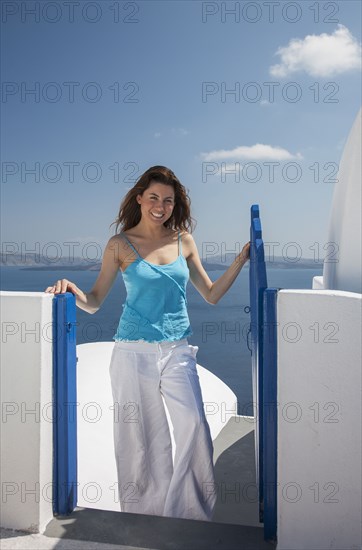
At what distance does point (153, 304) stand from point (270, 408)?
1.02 meters

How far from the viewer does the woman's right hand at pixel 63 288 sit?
300 cm

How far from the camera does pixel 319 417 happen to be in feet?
8.52

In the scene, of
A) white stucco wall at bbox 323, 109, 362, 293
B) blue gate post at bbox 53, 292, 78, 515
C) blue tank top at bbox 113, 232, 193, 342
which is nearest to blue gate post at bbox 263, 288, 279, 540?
blue tank top at bbox 113, 232, 193, 342

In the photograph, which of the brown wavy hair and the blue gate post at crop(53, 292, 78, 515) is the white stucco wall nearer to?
the brown wavy hair

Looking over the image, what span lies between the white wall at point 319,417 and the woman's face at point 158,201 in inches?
47.8

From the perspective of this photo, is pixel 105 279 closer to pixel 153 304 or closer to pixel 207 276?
pixel 153 304

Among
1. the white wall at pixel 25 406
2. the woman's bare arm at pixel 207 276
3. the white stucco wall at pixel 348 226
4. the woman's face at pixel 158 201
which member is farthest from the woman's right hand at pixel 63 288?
the white stucco wall at pixel 348 226

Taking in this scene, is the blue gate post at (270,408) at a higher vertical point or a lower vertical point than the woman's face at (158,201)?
lower

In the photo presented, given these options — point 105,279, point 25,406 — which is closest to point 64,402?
point 25,406

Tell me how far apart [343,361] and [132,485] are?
175 cm

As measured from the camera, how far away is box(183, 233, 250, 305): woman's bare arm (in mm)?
3723

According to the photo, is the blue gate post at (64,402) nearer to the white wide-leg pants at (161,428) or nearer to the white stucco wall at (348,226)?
the white wide-leg pants at (161,428)

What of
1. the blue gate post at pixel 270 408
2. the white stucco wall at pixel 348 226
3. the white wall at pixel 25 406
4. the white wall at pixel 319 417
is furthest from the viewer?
the white stucco wall at pixel 348 226

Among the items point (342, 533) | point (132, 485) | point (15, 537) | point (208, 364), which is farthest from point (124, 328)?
point (208, 364)
